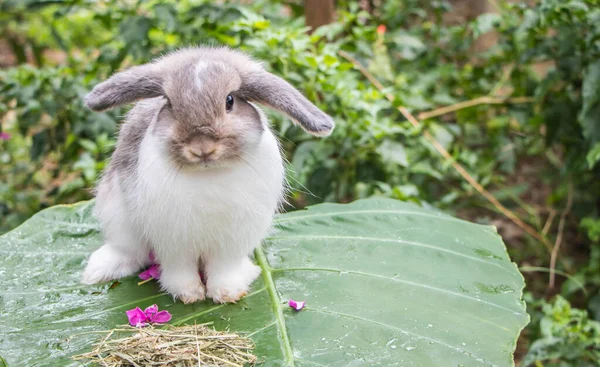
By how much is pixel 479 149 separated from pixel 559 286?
1.35 metres

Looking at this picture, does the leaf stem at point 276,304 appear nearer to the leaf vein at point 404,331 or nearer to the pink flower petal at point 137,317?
the leaf vein at point 404,331

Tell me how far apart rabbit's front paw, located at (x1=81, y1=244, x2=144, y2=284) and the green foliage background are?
1.37 m

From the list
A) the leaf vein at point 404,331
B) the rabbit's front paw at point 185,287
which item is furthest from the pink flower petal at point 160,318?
the leaf vein at point 404,331

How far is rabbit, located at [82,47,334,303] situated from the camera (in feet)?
6.55

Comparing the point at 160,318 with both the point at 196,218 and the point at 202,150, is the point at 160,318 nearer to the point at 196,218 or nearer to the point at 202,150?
the point at 196,218

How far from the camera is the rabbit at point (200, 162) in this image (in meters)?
2.00

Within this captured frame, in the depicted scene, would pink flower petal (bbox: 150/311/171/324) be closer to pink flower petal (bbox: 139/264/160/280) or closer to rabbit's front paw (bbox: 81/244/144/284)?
pink flower petal (bbox: 139/264/160/280)

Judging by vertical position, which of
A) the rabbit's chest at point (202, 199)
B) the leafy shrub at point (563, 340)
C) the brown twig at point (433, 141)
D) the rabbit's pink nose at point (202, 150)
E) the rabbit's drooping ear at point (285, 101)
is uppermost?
the rabbit's drooping ear at point (285, 101)

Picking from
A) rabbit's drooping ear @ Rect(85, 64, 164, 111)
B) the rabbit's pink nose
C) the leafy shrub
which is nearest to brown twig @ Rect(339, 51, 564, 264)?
the leafy shrub

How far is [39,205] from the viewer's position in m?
4.84

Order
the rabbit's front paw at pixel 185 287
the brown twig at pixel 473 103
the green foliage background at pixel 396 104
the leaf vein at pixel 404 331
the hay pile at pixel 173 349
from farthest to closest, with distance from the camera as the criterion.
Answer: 1. the brown twig at pixel 473 103
2. the green foliage background at pixel 396 104
3. the rabbit's front paw at pixel 185 287
4. the leaf vein at pixel 404 331
5. the hay pile at pixel 173 349

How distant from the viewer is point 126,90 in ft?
6.98

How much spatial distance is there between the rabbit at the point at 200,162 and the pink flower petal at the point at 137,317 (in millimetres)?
178

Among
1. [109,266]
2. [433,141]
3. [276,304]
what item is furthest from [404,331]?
[433,141]
